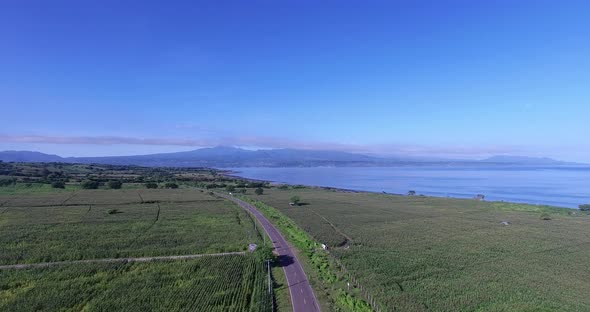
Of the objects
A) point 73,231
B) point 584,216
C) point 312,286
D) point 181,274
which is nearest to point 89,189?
point 73,231

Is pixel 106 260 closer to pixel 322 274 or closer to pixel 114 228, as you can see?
pixel 114 228

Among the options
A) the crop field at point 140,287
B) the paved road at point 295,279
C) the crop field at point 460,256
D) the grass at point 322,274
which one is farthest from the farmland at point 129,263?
the crop field at point 460,256

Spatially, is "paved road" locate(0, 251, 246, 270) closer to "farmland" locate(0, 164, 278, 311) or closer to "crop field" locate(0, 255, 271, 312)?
"farmland" locate(0, 164, 278, 311)

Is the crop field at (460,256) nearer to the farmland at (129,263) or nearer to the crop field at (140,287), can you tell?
the farmland at (129,263)

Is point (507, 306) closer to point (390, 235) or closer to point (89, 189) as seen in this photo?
point (390, 235)

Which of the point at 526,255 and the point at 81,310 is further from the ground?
the point at 81,310

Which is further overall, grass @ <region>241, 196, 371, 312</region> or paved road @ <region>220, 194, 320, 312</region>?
grass @ <region>241, 196, 371, 312</region>

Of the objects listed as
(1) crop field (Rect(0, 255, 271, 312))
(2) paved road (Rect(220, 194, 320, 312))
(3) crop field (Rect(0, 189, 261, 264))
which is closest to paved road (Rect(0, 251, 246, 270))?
(3) crop field (Rect(0, 189, 261, 264))
